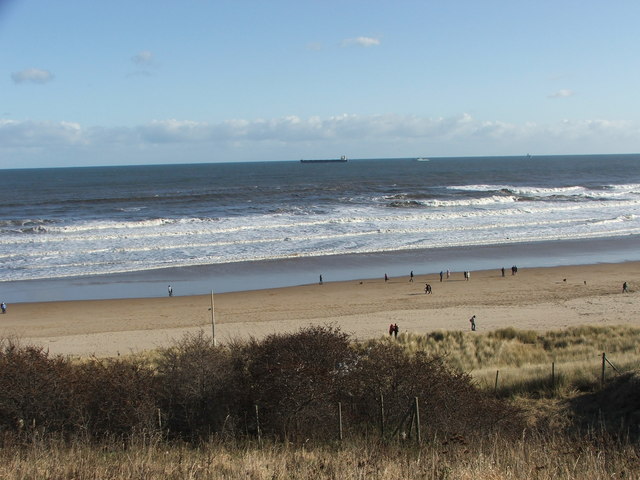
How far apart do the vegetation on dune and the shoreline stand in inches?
831

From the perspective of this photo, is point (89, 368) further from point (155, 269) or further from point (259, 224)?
point (259, 224)

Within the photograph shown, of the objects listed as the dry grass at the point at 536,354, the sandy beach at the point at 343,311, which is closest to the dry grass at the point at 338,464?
the dry grass at the point at 536,354

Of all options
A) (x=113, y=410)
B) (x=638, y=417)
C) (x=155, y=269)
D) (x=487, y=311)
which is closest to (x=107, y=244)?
(x=155, y=269)

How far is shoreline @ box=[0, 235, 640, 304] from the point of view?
112 ft

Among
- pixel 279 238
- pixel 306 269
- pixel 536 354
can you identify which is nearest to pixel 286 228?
pixel 279 238

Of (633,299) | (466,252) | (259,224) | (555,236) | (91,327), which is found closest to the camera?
(91,327)

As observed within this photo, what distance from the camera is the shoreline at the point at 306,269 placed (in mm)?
34094

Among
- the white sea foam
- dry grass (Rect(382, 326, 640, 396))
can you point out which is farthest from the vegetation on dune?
the white sea foam

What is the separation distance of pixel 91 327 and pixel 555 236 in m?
37.5

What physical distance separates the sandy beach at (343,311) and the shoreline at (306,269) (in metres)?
1.74

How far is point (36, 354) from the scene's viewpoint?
43.1ft

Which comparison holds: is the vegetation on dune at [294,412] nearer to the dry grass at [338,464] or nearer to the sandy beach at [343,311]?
the dry grass at [338,464]

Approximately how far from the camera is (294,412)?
10992mm

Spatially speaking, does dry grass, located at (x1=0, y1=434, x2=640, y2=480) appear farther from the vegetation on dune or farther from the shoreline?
the shoreline
